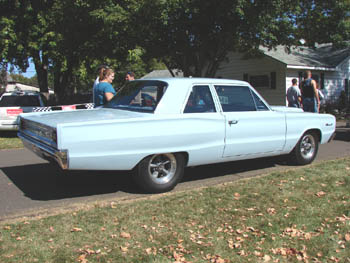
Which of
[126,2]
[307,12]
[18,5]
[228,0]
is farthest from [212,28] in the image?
[18,5]

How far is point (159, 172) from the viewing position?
17.7 ft

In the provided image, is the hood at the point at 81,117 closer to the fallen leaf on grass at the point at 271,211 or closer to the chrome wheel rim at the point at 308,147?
the fallen leaf on grass at the point at 271,211

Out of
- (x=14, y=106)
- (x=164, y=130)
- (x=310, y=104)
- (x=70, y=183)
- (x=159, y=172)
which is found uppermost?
(x=14, y=106)

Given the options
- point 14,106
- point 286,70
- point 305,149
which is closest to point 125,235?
point 305,149

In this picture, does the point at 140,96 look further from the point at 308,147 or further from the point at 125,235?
the point at 308,147

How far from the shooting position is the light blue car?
4.65 m

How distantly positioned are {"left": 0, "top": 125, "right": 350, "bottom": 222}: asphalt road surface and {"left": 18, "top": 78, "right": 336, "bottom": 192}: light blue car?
0.51 metres

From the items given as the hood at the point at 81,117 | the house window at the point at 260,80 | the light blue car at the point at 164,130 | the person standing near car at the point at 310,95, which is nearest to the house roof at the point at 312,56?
the house window at the point at 260,80

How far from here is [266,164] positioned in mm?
7516

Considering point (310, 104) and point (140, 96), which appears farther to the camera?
point (310, 104)

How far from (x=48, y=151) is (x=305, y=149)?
4.86 metres

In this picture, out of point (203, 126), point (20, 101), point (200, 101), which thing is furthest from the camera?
point (20, 101)

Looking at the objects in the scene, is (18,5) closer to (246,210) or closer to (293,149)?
(293,149)

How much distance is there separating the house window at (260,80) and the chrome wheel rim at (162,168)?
1788cm
